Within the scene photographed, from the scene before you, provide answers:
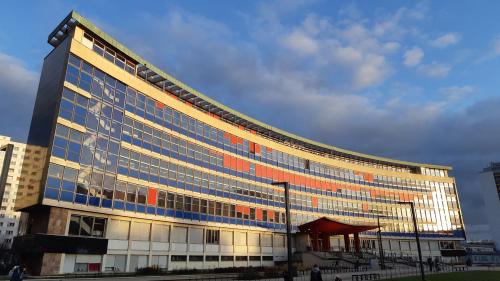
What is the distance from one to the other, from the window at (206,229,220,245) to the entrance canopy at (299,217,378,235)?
15.7m

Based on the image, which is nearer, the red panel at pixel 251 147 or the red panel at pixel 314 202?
the red panel at pixel 251 147

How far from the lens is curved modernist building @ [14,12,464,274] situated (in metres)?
34.0

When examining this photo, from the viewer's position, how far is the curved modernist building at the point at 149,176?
1337 inches

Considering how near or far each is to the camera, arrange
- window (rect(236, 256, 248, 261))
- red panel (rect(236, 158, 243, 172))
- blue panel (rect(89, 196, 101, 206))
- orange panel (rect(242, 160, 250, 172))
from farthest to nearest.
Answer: orange panel (rect(242, 160, 250, 172))
red panel (rect(236, 158, 243, 172))
window (rect(236, 256, 248, 261))
blue panel (rect(89, 196, 101, 206))

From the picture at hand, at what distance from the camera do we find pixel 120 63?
139ft

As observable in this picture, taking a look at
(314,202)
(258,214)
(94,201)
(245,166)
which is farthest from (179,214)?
(314,202)

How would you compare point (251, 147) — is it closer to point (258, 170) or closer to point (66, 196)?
point (258, 170)

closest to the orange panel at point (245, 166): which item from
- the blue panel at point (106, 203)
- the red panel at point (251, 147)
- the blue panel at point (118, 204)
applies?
the red panel at point (251, 147)

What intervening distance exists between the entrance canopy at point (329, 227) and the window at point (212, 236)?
1565 centimetres

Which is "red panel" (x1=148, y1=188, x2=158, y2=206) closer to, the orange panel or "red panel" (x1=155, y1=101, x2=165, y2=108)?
"red panel" (x1=155, y1=101, x2=165, y2=108)

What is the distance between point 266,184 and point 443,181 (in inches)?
2216

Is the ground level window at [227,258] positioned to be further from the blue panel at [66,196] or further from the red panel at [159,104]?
the blue panel at [66,196]

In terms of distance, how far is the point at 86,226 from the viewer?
35000 mm

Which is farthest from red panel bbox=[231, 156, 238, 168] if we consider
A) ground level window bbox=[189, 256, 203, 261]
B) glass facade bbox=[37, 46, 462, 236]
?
ground level window bbox=[189, 256, 203, 261]
